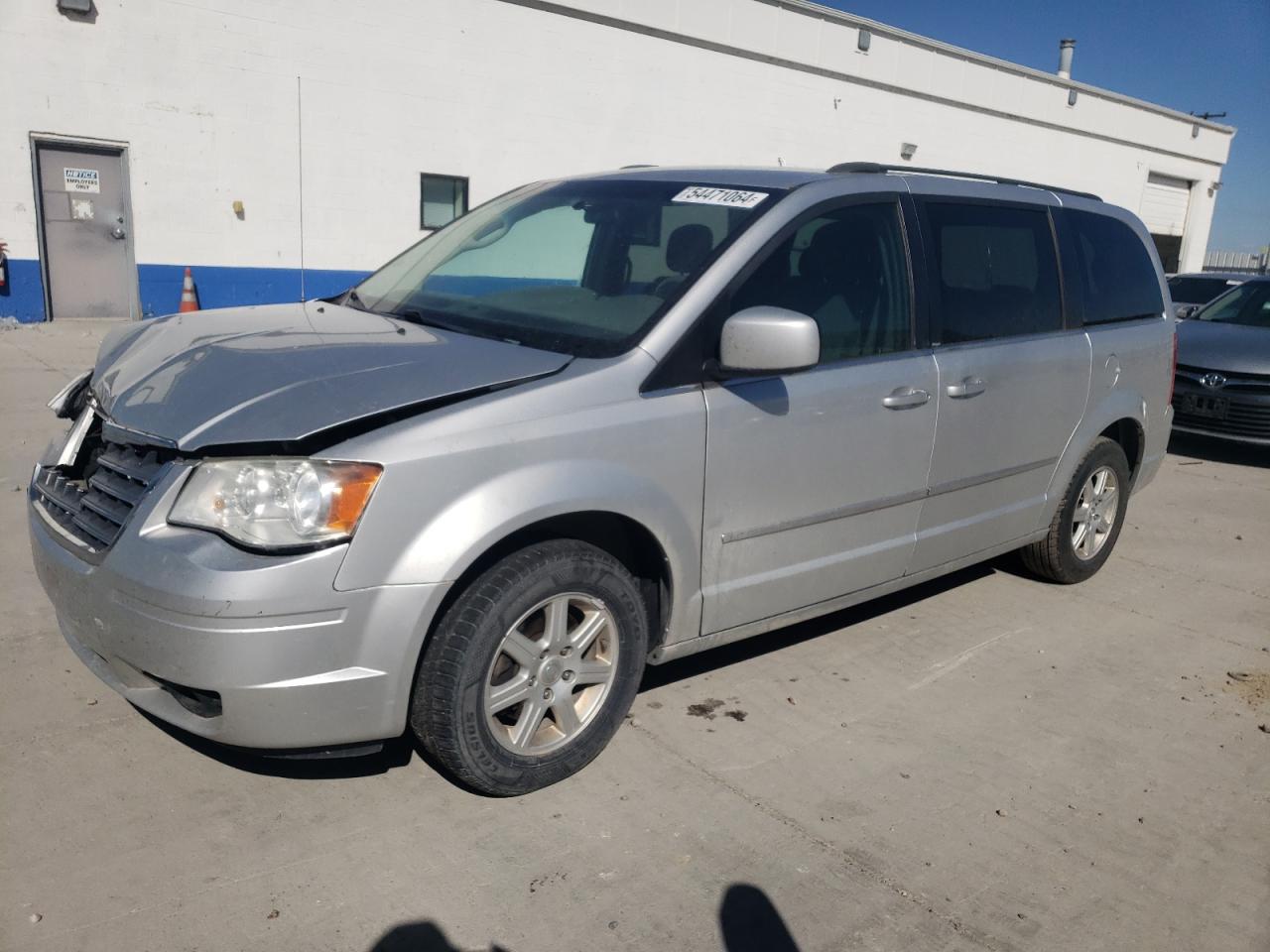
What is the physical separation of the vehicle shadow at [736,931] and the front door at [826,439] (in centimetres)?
94

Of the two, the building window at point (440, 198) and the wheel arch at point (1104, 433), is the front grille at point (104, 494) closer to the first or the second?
the wheel arch at point (1104, 433)

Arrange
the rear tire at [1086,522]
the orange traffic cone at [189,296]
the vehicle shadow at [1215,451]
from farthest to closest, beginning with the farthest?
the orange traffic cone at [189,296] → the vehicle shadow at [1215,451] → the rear tire at [1086,522]

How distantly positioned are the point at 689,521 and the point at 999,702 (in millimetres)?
1566

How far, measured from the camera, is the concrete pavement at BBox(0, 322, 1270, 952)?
255cm

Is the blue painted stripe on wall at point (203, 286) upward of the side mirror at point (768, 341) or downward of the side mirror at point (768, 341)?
downward

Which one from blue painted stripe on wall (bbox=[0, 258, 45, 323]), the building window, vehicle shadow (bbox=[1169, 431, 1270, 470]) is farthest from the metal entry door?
vehicle shadow (bbox=[1169, 431, 1270, 470])

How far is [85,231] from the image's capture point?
12242 mm

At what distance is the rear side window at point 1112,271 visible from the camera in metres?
4.86

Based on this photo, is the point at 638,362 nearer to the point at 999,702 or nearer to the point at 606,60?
the point at 999,702

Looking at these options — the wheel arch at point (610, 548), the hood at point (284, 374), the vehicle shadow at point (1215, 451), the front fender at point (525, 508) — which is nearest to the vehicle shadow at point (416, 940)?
the wheel arch at point (610, 548)

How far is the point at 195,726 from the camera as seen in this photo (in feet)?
8.72

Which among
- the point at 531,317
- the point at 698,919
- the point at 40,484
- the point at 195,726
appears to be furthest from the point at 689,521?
the point at 40,484

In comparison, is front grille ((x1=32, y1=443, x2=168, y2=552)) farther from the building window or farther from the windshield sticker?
the building window

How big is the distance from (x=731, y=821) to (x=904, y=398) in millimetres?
1647
